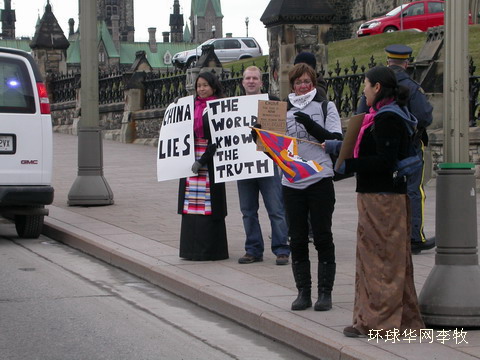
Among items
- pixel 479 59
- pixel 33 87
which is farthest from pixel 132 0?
pixel 33 87

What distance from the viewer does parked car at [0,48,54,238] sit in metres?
12.0

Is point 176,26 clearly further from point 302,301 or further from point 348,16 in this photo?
point 302,301

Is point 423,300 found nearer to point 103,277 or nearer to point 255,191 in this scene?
point 255,191

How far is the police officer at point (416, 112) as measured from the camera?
10.0 meters

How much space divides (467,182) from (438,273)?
63 cm

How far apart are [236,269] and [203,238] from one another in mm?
640

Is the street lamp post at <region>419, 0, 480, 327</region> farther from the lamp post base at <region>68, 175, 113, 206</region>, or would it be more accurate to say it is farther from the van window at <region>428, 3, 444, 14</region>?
the van window at <region>428, 3, 444, 14</region>

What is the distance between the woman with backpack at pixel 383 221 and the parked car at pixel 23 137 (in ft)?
20.2

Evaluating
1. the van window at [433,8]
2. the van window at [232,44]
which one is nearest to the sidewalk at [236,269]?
the van window at [433,8]

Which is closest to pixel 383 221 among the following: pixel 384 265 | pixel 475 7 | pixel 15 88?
pixel 384 265

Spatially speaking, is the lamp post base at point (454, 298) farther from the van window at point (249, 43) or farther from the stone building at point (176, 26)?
the stone building at point (176, 26)

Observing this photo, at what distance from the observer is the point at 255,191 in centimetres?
1006

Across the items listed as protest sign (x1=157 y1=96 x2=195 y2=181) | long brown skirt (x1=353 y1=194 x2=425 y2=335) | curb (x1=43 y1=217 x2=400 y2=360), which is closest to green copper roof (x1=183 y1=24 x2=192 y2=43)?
curb (x1=43 y1=217 x2=400 y2=360)

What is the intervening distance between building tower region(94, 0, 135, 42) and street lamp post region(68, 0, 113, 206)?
148016 mm
